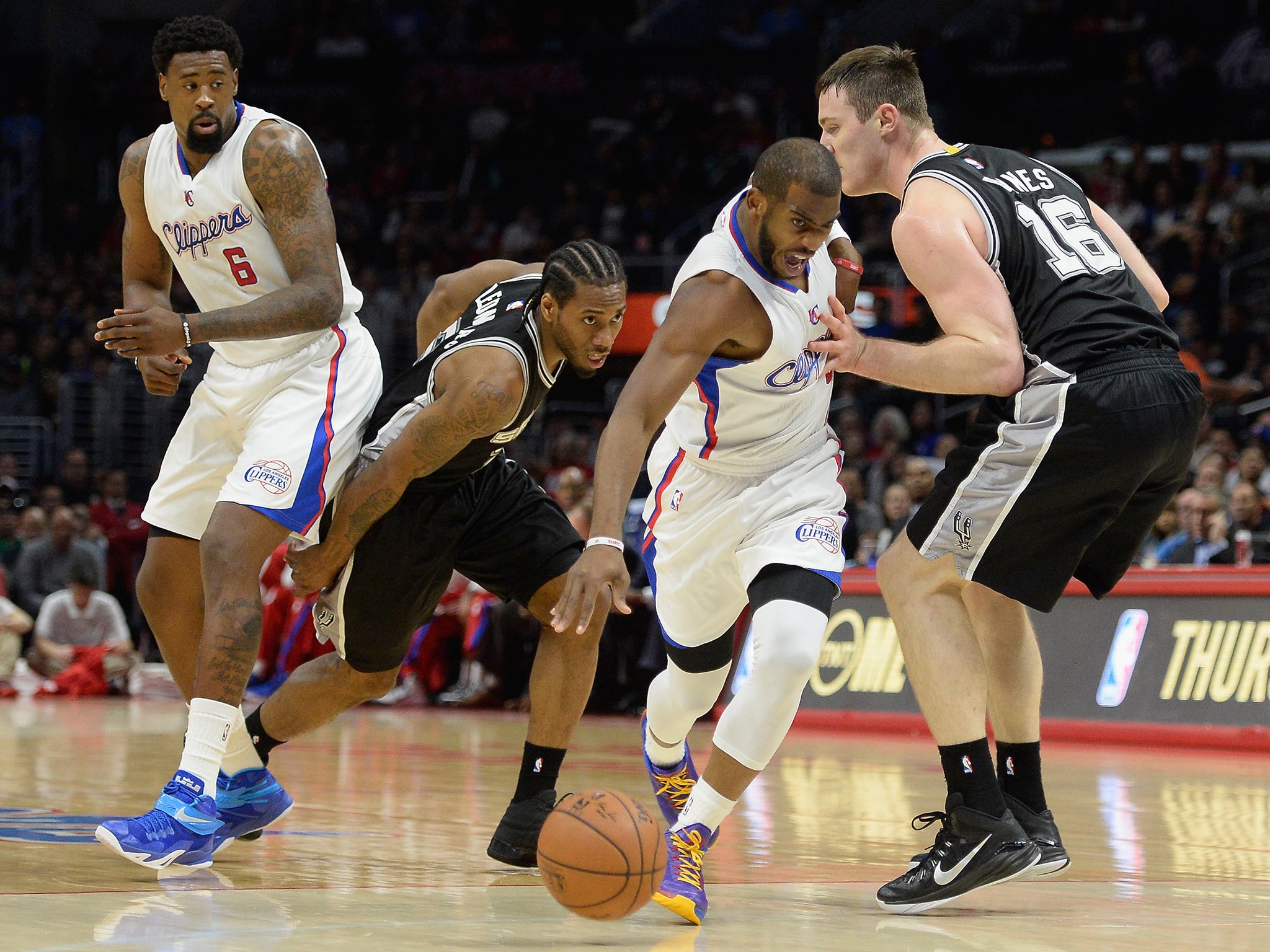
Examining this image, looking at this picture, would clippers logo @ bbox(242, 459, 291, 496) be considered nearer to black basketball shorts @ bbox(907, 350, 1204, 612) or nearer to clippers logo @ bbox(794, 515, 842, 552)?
clippers logo @ bbox(794, 515, 842, 552)

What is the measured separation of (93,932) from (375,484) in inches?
65.2

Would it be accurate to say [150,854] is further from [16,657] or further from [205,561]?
[16,657]

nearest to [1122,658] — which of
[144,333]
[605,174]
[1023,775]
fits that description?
[1023,775]

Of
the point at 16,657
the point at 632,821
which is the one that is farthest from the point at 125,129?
the point at 632,821

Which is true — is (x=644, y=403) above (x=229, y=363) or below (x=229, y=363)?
below

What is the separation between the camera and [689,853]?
3992 mm

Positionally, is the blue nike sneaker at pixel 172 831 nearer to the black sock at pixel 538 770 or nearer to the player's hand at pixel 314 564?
the player's hand at pixel 314 564

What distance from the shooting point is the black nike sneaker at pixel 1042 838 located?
4.26 meters

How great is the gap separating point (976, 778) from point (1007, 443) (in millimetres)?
874

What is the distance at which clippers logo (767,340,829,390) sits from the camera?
4449mm

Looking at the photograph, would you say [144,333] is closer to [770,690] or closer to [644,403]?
[644,403]

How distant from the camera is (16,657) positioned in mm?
14383

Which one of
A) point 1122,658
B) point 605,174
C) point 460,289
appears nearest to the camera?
point 460,289

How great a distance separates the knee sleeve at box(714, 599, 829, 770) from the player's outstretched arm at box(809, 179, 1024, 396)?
0.68 metres
